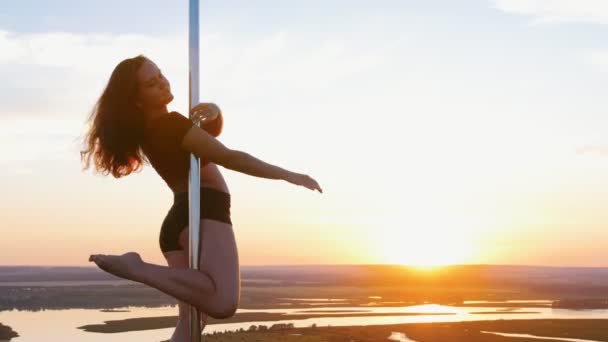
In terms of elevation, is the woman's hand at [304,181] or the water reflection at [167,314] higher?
the woman's hand at [304,181]

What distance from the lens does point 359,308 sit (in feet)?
274

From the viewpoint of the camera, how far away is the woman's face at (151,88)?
435 cm

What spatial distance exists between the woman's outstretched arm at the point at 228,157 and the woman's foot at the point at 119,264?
595 millimetres

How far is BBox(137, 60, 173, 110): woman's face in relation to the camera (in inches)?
171

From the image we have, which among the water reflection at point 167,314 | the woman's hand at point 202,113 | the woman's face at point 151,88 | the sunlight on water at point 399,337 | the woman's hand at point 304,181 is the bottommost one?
the sunlight on water at point 399,337

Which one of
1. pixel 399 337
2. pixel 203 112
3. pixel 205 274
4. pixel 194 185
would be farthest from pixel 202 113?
pixel 399 337

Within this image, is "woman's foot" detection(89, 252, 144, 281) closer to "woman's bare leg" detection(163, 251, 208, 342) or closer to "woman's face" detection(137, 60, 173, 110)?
"woman's bare leg" detection(163, 251, 208, 342)

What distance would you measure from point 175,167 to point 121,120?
1.24 ft

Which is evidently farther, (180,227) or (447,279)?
(447,279)

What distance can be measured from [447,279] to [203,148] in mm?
160570

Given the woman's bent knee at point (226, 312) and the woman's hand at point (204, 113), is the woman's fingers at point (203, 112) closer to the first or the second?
the woman's hand at point (204, 113)

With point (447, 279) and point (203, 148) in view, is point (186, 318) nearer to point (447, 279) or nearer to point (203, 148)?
point (203, 148)

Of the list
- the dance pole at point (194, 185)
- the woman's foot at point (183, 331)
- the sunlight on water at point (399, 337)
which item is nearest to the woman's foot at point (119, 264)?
the dance pole at point (194, 185)

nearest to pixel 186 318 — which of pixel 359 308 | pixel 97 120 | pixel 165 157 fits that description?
pixel 165 157
